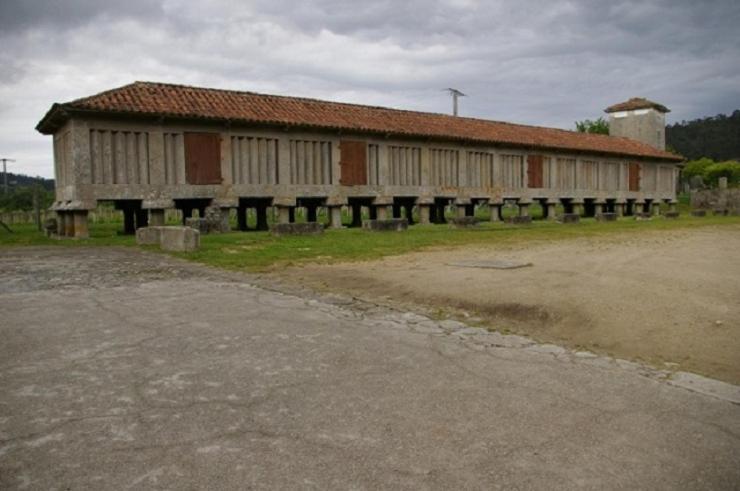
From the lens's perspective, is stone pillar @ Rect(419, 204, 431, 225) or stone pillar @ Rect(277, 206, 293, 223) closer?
stone pillar @ Rect(277, 206, 293, 223)

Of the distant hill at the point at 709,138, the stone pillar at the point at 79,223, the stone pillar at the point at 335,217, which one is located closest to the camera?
the stone pillar at the point at 79,223

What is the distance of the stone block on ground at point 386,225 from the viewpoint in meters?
19.3

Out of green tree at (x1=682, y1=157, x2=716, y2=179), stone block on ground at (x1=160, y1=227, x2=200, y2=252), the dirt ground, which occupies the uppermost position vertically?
green tree at (x1=682, y1=157, x2=716, y2=179)

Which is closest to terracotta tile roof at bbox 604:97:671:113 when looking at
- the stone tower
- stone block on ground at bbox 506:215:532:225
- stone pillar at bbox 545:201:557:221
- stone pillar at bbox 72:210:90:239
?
the stone tower

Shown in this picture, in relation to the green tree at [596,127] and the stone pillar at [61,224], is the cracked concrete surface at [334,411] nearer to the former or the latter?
the stone pillar at [61,224]

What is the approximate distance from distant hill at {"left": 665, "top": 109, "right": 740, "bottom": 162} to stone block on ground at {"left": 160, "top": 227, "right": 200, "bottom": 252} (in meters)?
89.9

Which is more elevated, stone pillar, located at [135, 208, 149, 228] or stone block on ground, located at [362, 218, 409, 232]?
stone pillar, located at [135, 208, 149, 228]

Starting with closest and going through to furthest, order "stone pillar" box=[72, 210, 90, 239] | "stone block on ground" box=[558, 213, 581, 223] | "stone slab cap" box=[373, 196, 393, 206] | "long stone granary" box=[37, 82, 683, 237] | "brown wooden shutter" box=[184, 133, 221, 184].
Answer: "stone pillar" box=[72, 210, 90, 239] → "long stone granary" box=[37, 82, 683, 237] → "brown wooden shutter" box=[184, 133, 221, 184] → "stone slab cap" box=[373, 196, 393, 206] → "stone block on ground" box=[558, 213, 581, 223]

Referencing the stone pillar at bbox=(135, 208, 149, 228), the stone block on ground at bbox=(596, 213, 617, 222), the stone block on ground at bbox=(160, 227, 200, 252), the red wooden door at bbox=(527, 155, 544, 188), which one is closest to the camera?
the stone block on ground at bbox=(160, 227, 200, 252)

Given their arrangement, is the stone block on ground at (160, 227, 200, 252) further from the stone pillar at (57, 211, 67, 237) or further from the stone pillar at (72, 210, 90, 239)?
the stone pillar at (57, 211, 67, 237)

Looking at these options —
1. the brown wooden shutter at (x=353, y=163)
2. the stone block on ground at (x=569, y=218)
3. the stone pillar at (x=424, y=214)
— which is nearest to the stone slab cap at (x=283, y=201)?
the brown wooden shutter at (x=353, y=163)

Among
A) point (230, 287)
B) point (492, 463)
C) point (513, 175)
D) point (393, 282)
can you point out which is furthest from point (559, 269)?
point (513, 175)

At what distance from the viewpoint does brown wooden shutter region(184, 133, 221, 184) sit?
19.5 metres

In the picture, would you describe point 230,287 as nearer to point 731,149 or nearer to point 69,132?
point 69,132
